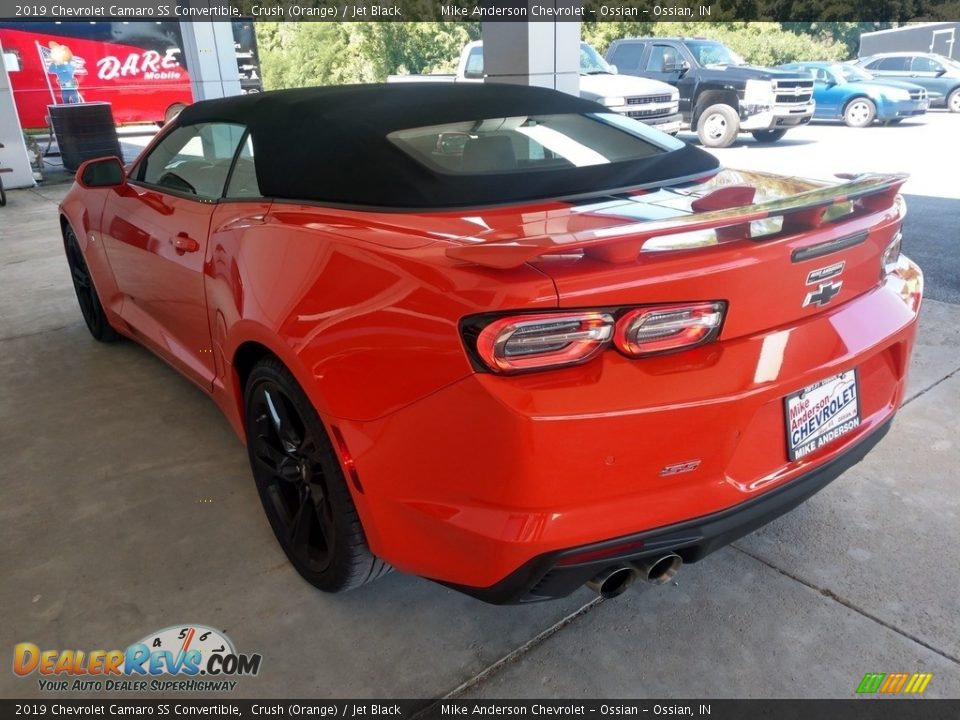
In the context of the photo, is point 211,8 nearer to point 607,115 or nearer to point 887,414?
point 607,115

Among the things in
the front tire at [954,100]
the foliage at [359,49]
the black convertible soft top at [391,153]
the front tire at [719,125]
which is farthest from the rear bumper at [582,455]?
the foliage at [359,49]

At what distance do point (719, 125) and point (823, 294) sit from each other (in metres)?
11.7

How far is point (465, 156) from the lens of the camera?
2355 millimetres

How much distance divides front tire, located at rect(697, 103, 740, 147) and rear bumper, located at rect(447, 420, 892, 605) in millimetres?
11632

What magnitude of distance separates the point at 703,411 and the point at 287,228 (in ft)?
4.05

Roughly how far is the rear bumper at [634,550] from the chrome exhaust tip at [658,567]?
2cm

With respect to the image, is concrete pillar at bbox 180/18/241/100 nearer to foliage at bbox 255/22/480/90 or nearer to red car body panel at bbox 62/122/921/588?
red car body panel at bbox 62/122/921/588

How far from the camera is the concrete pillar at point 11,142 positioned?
35.5ft

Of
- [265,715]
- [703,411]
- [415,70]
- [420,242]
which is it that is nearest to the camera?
[703,411]

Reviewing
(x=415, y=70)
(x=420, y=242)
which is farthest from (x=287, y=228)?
(x=415, y=70)

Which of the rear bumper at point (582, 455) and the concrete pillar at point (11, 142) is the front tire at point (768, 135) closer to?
the concrete pillar at point (11, 142)

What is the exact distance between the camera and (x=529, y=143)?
8.34 feet

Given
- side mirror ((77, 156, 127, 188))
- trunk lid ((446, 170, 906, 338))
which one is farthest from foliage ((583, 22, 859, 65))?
trunk lid ((446, 170, 906, 338))

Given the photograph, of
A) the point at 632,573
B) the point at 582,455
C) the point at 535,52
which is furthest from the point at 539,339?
the point at 535,52
